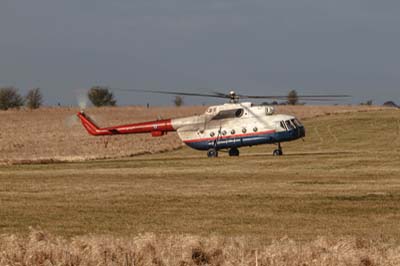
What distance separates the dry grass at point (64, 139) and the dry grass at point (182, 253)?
98.4 ft

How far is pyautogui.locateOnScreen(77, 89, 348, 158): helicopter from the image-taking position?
44375 mm

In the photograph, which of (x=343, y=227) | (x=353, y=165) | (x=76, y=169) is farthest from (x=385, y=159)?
(x=343, y=227)

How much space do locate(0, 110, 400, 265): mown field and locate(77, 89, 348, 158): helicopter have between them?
564 centimetres

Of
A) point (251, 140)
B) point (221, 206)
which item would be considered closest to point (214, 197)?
point (221, 206)

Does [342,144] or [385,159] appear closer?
[385,159]

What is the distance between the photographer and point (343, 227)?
17984 mm

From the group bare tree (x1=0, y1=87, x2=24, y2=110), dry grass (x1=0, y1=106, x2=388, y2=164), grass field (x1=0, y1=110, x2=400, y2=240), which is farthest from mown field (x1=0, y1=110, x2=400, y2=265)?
bare tree (x1=0, y1=87, x2=24, y2=110)

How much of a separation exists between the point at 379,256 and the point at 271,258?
4.81 ft

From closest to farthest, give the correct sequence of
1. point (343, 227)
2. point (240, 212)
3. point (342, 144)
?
point (343, 227) → point (240, 212) → point (342, 144)

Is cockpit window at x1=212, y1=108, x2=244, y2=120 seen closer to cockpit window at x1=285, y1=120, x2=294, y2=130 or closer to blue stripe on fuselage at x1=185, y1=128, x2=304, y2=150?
blue stripe on fuselage at x1=185, y1=128, x2=304, y2=150

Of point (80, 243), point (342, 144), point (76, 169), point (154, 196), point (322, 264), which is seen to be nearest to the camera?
point (322, 264)

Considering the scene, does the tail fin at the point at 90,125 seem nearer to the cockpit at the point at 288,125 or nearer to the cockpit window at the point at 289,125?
the cockpit at the point at 288,125

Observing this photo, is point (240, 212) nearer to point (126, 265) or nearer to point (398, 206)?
point (398, 206)

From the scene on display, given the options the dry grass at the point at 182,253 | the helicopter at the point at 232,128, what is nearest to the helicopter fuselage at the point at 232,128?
the helicopter at the point at 232,128
